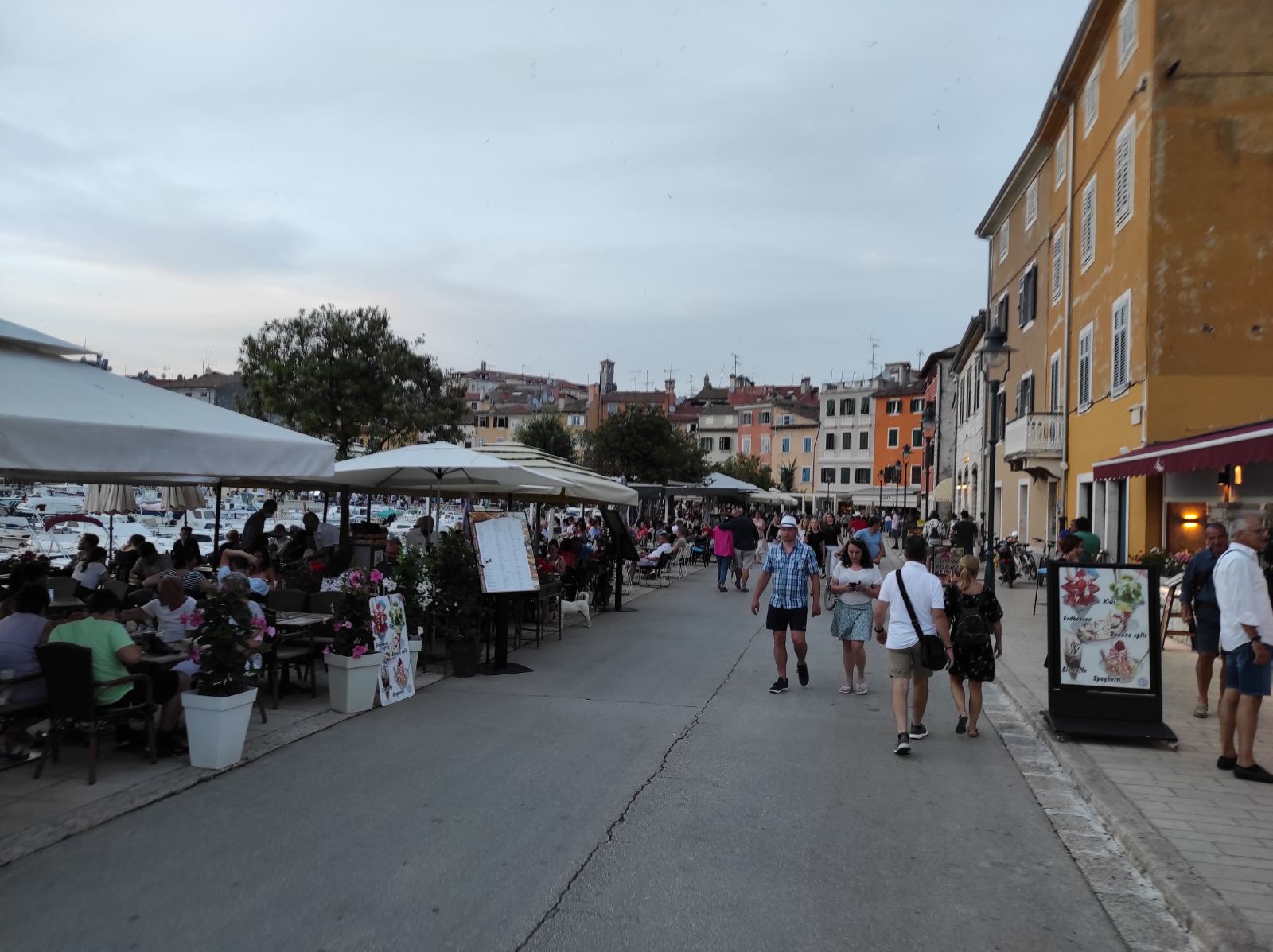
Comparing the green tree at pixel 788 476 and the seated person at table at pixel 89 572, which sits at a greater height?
the green tree at pixel 788 476

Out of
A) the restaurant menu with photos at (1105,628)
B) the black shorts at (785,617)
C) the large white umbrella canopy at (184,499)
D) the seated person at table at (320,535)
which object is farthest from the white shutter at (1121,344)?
the large white umbrella canopy at (184,499)

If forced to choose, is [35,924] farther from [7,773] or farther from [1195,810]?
[1195,810]

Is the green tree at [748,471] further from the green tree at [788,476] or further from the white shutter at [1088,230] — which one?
the white shutter at [1088,230]

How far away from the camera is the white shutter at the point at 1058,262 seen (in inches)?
959

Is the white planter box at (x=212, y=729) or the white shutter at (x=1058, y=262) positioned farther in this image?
the white shutter at (x=1058, y=262)

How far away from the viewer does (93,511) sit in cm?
1819

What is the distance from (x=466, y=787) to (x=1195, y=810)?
4464mm

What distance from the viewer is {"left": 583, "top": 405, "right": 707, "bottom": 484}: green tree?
4853 centimetres

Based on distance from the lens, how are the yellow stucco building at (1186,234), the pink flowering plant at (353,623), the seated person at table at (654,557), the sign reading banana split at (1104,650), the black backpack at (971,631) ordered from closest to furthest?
1. the sign reading banana split at (1104,650)
2. the black backpack at (971,631)
3. the pink flowering plant at (353,623)
4. the yellow stucco building at (1186,234)
5. the seated person at table at (654,557)

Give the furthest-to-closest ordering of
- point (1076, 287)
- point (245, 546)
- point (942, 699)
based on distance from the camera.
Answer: point (1076, 287)
point (245, 546)
point (942, 699)

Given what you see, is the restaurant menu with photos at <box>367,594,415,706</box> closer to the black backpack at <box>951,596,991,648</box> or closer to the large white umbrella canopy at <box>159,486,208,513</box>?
the black backpack at <box>951,596,991,648</box>

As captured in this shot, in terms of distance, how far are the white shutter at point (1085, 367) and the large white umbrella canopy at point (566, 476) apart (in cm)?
1095

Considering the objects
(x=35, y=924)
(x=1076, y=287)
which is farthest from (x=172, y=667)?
(x=1076, y=287)

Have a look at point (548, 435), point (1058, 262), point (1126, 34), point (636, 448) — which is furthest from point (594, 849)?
point (548, 435)
